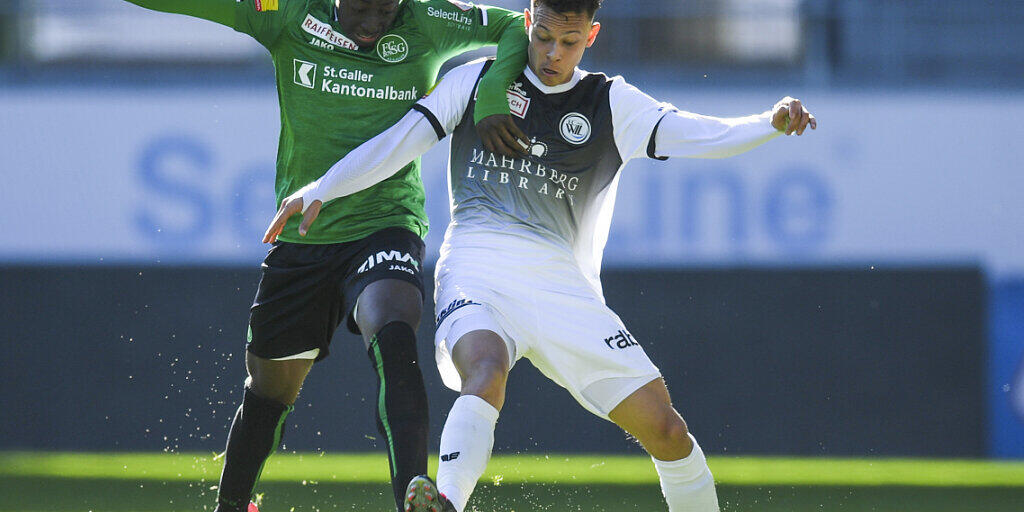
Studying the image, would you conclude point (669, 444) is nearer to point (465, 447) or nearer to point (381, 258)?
point (465, 447)

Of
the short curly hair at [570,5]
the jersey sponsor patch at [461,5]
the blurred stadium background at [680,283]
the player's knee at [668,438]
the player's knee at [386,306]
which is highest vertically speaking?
the short curly hair at [570,5]

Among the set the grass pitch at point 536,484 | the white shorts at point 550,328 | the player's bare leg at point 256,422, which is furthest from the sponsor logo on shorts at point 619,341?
the grass pitch at point 536,484

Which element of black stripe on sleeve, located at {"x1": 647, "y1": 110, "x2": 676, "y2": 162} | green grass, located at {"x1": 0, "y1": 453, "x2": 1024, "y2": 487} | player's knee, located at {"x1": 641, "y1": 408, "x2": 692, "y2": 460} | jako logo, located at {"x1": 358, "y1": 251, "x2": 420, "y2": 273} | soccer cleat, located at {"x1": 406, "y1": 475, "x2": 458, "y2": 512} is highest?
black stripe on sleeve, located at {"x1": 647, "y1": 110, "x2": 676, "y2": 162}

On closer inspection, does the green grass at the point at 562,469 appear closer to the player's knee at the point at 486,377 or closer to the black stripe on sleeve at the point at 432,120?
the black stripe on sleeve at the point at 432,120

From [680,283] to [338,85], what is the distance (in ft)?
16.2

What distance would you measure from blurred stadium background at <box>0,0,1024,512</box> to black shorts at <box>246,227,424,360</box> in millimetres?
4314

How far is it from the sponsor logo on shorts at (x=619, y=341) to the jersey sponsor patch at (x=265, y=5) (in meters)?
1.58

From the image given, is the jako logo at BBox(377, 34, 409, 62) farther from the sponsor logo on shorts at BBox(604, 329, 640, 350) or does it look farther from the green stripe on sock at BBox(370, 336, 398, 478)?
the sponsor logo on shorts at BBox(604, 329, 640, 350)

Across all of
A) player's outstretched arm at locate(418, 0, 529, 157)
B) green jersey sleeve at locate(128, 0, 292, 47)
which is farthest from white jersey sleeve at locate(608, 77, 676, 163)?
green jersey sleeve at locate(128, 0, 292, 47)

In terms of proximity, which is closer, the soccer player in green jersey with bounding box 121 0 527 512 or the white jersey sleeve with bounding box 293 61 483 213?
the white jersey sleeve with bounding box 293 61 483 213

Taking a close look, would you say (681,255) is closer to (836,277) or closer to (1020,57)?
(836,277)

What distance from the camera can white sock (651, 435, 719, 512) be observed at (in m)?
3.92

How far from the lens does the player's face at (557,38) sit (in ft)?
12.8

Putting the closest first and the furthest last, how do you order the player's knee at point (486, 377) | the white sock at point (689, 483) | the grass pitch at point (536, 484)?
the player's knee at point (486, 377)
the white sock at point (689, 483)
the grass pitch at point (536, 484)
